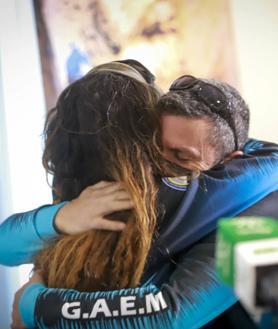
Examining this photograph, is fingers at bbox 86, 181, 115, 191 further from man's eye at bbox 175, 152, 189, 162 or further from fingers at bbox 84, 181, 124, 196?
man's eye at bbox 175, 152, 189, 162

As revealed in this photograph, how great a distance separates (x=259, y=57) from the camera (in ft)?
2.66

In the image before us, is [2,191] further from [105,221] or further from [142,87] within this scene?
[142,87]

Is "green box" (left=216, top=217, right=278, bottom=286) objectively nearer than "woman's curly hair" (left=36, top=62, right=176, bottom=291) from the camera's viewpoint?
Yes

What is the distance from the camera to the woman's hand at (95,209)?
672mm

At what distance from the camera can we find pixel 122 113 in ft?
2.29

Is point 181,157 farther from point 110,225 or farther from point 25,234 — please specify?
point 25,234

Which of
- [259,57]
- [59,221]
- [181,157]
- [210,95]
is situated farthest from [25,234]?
[259,57]

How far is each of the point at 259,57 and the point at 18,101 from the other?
0.49 m

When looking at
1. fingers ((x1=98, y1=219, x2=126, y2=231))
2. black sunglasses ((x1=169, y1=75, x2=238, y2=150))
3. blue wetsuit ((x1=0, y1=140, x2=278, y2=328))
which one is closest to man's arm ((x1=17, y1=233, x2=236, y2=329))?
blue wetsuit ((x1=0, y1=140, x2=278, y2=328))

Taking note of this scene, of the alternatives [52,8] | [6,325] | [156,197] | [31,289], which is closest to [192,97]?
[156,197]

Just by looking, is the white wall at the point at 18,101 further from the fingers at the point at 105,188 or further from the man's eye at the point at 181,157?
the man's eye at the point at 181,157

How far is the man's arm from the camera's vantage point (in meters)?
0.59

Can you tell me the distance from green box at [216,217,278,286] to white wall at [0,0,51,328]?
1.60ft

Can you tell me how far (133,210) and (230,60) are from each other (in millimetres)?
373
